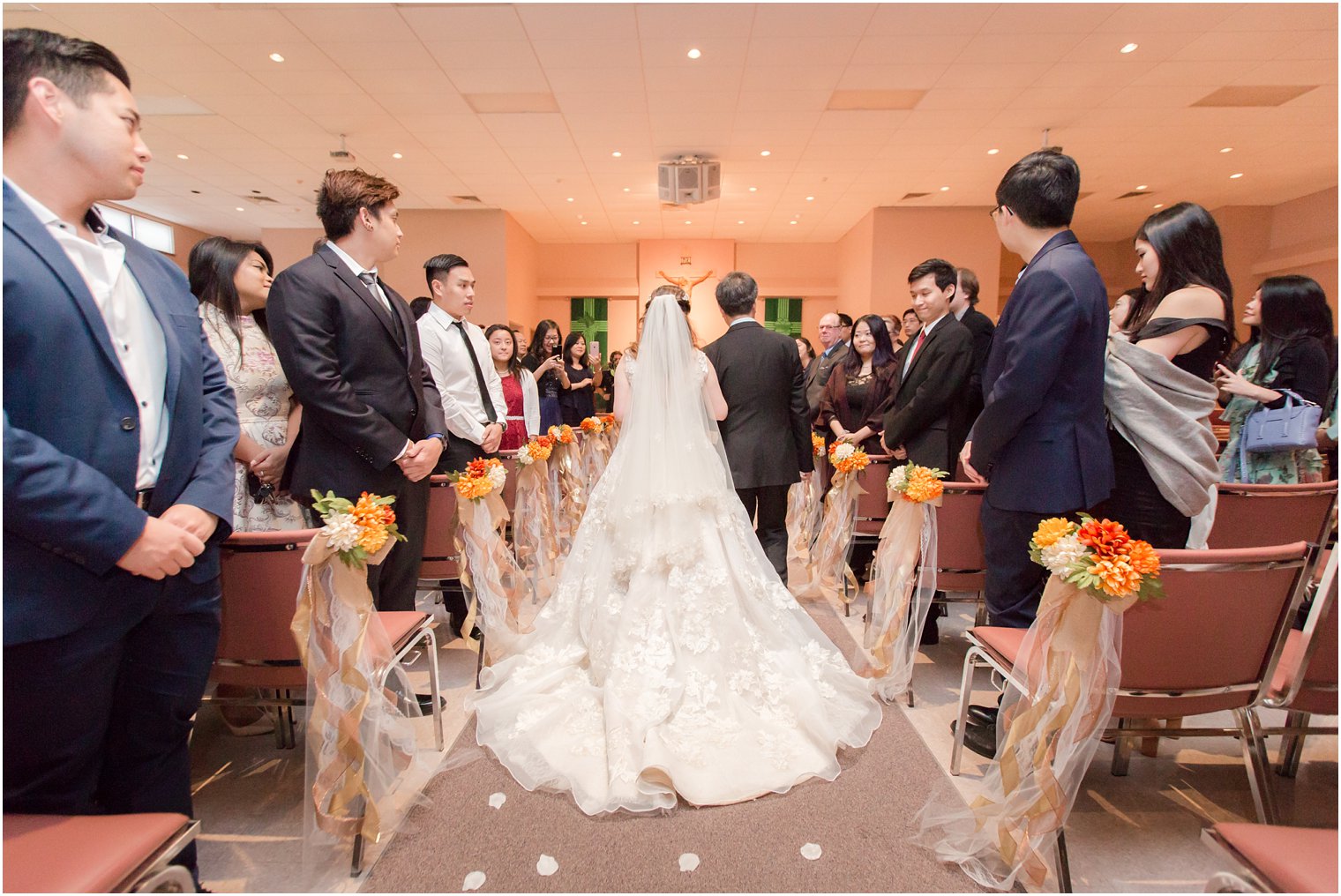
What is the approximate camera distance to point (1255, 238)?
1005 cm

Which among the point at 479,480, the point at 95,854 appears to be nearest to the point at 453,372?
the point at 479,480

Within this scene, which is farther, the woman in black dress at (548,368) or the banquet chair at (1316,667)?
the woman in black dress at (548,368)

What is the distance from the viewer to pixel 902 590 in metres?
2.46

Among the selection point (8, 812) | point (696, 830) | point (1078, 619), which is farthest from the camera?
point (696, 830)

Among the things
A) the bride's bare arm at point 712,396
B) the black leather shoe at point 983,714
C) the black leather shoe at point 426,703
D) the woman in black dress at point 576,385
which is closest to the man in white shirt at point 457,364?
the black leather shoe at point 426,703

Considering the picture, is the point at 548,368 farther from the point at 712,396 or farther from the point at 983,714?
the point at 983,714

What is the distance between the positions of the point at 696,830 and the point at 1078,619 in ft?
3.72

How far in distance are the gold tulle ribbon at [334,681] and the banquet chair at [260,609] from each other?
93 millimetres

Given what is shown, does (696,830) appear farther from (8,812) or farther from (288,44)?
(288,44)

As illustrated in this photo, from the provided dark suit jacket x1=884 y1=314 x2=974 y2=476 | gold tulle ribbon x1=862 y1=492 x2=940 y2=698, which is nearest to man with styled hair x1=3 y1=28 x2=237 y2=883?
gold tulle ribbon x1=862 y1=492 x2=940 y2=698

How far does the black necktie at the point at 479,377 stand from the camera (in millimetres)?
3387

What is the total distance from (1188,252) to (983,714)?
1699 mm

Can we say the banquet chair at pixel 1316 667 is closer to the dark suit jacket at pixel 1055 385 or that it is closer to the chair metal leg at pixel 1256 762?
the chair metal leg at pixel 1256 762

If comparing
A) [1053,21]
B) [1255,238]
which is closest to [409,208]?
[1053,21]
